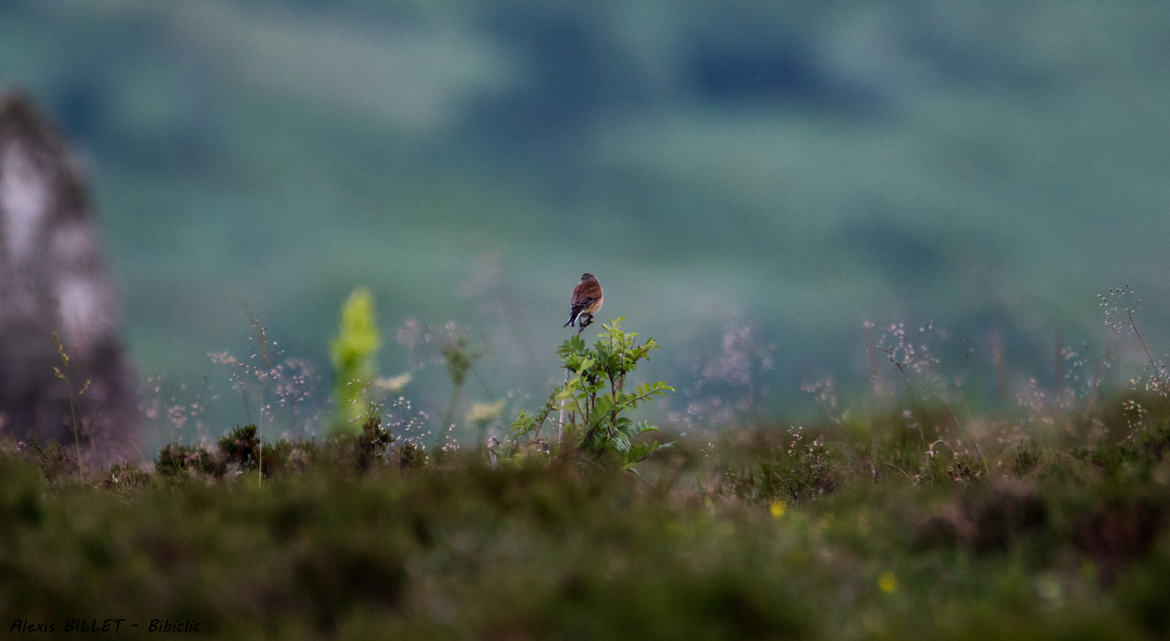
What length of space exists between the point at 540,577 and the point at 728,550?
852 mm

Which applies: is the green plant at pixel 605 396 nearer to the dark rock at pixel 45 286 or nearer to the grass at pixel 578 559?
the grass at pixel 578 559

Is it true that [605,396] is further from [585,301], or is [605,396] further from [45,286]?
[45,286]

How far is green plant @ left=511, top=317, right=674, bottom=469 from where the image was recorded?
252 inches

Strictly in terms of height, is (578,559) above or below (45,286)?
below

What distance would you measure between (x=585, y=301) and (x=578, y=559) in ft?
11.1

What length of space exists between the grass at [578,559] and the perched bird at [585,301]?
1361mm

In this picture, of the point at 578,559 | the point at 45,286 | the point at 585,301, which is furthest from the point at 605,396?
the point at 45,286

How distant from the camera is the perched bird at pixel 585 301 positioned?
22.1ft

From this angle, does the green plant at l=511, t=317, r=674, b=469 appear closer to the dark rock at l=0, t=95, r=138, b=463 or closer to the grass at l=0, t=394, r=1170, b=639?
the grass at l=0, t=394, r=1170, b=639

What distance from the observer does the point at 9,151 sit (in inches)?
545

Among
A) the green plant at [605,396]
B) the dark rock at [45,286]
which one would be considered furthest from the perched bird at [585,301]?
the dark rock at [45,286]

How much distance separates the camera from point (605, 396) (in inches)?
258

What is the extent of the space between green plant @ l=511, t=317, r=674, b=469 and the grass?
53cm

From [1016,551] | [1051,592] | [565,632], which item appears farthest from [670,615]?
[1016,551]
